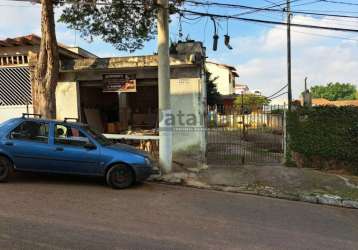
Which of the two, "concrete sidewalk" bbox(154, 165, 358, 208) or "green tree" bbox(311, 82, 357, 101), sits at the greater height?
"green tree" bbox(311, 82, 357, 101)

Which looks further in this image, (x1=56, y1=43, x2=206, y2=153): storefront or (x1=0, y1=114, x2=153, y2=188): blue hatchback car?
(x1=56, y1=43, x2=206, y2=153): storefront

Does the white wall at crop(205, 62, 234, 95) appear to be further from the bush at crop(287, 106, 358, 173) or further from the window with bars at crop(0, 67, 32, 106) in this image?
the bush at crop(287, 106, 358, 173)

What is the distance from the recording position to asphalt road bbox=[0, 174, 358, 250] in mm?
5605

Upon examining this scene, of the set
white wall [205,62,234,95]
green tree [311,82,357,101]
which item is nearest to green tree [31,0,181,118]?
white wall [205,62,234,95]

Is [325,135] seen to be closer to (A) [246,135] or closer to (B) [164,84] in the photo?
(A) [246,135]

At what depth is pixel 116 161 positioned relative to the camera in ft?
29.7

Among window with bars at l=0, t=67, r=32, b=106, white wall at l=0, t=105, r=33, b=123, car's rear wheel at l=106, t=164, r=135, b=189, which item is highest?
window with bars at l=0, t=67, r=32, b=106

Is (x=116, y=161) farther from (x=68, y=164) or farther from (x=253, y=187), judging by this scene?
(x=253, y=187)

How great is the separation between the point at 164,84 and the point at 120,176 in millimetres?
2993

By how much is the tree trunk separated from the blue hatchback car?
1.94 meters

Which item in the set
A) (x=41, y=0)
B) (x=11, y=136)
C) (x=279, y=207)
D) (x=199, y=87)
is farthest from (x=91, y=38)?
(x=279, y=207)

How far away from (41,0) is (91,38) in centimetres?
246

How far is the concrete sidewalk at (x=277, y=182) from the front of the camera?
9.56 m

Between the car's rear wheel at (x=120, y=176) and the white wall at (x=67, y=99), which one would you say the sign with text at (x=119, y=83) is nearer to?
the white wall at (x=67, y=99)
